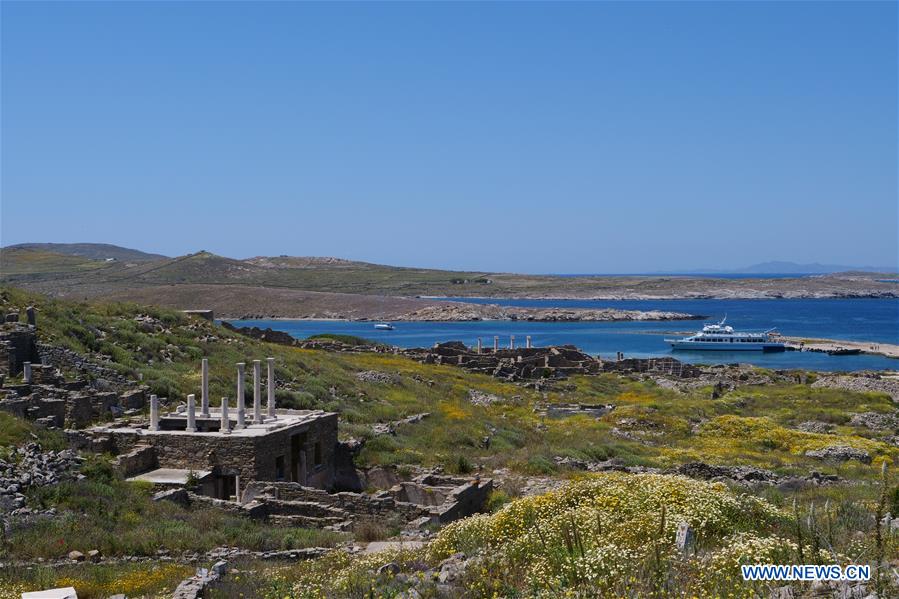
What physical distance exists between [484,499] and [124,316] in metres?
23.6

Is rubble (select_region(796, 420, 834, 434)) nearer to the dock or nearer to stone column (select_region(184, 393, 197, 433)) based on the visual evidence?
stone column (select_region(184, 393, 197, 433))

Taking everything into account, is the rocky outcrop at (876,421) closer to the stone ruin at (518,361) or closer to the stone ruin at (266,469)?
the stone ruin at (518,361)

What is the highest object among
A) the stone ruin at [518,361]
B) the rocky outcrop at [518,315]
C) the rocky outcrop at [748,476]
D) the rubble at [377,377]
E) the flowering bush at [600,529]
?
the flowering bush at [600,529]

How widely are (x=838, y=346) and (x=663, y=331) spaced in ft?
99.6

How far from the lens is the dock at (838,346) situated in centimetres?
9338

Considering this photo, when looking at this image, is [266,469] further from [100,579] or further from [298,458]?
[100,579]

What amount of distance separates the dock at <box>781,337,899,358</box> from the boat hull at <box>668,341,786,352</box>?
360 centimetres

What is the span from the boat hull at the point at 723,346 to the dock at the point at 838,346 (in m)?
3.60

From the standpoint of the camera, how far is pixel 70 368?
2686cm

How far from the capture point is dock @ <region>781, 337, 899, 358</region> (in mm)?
93375

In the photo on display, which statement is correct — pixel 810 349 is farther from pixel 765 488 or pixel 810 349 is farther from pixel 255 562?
pixel 255 562

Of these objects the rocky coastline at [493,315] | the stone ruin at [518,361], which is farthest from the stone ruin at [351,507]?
the rocky coastline at [493,315]

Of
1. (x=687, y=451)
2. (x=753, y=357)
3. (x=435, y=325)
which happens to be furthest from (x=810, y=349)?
(x=687, y=451)

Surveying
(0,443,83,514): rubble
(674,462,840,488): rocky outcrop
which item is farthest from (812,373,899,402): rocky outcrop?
(0,443,83,514): rubble
